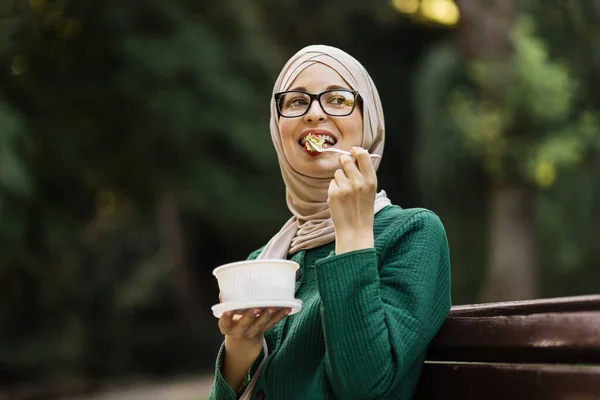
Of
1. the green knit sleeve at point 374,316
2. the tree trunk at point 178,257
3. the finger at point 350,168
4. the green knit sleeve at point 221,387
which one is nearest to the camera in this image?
the green knit sleeve at point 374,316

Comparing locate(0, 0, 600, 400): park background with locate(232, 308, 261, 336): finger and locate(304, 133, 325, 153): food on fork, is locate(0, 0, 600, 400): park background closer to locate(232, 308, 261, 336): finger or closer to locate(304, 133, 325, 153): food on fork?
locate(304, 133, 325, 153): food on fork

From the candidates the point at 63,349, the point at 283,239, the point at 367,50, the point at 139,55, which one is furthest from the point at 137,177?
the point at 283,239

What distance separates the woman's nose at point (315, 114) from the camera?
7.13ft

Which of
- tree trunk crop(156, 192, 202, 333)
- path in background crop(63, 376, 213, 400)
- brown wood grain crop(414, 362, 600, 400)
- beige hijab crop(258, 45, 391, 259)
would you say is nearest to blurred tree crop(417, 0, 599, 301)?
path in background crop(63, 376, 213, 400)

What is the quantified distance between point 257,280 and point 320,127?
0.52m

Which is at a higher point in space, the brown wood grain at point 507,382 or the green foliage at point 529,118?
the green foliage at point 529,118

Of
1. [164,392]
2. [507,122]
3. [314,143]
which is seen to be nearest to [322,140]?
[314,143]

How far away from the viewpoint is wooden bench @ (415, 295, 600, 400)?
1590 mm

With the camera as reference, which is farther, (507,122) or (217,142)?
(217,142)

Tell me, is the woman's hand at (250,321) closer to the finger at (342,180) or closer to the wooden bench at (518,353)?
the finger at (342,180)

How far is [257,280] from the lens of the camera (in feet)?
6.03

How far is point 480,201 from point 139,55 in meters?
5.00

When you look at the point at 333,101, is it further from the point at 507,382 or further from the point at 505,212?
the point at 505,212

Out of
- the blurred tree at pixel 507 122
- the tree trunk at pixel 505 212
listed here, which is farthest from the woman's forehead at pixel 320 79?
the tree trunk at pixel 505 212
